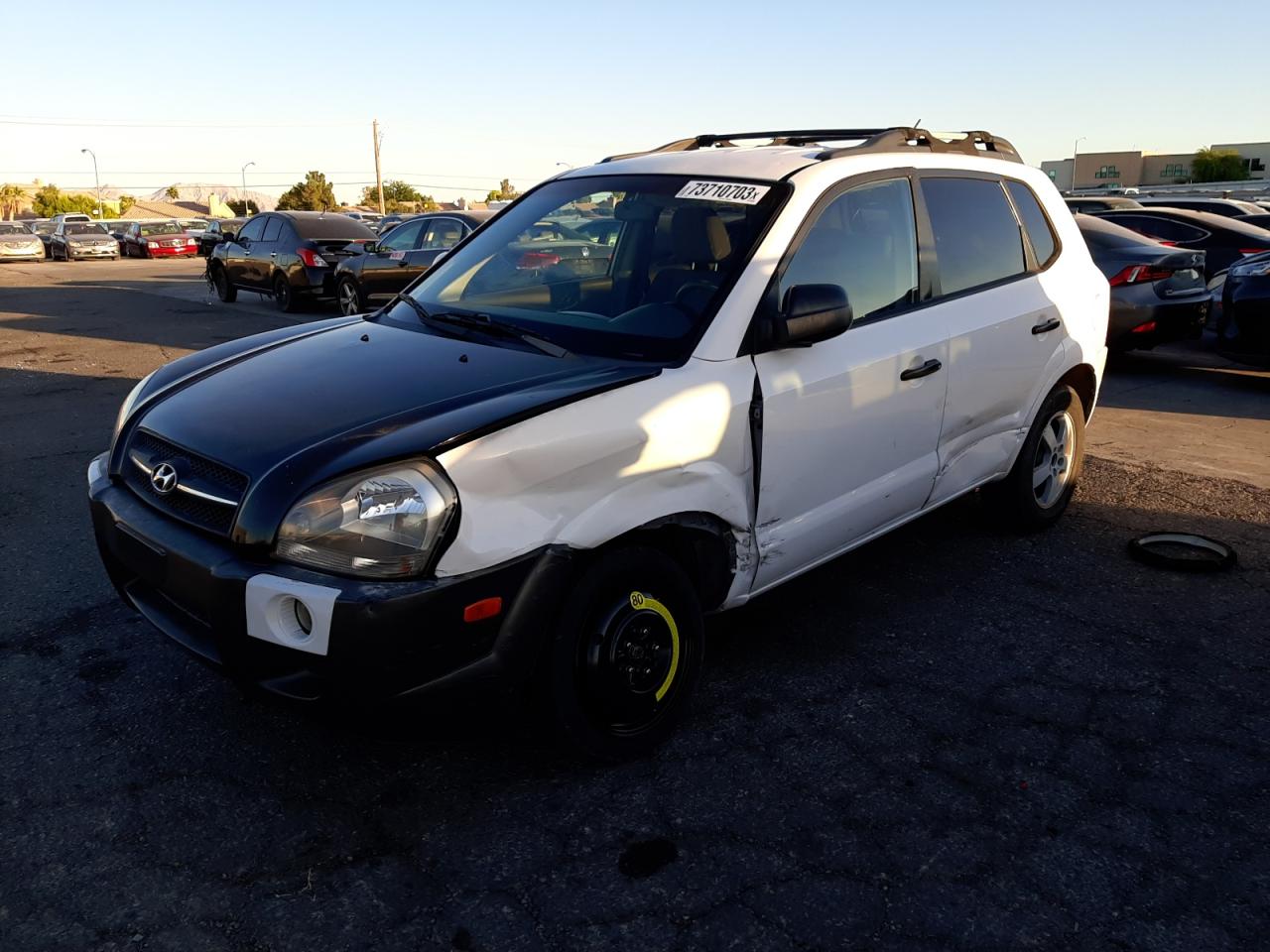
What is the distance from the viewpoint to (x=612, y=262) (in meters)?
3.94

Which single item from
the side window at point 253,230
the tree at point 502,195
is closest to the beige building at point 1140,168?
the tree at point 502,195

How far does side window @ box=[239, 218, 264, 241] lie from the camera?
16.2 metres

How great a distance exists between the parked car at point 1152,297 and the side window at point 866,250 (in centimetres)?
613

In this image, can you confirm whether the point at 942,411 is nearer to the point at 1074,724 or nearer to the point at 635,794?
the point at 1074,724

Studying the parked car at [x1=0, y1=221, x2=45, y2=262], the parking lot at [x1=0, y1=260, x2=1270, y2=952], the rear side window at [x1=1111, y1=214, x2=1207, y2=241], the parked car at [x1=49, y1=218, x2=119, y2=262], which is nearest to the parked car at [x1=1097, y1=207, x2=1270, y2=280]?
the rear side window at [x1=1111, y1=214, x2=1207, y2=241]

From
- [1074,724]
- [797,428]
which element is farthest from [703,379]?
[1074,724]

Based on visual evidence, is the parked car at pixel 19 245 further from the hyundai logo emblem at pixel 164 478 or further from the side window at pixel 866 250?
the side window at pixel 866 250

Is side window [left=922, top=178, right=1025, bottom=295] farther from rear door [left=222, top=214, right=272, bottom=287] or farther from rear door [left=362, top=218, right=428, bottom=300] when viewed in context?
rear door [left=222, top=214, right=272, bottom=287]

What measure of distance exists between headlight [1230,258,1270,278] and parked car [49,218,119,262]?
119 ft

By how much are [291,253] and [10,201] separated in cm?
10203

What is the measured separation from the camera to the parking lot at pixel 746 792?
98.3 inches

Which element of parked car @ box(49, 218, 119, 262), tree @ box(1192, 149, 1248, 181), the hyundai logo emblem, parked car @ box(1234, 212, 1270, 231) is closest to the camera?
the hyundai logo emblem

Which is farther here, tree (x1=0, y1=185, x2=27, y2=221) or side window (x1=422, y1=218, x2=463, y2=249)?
tree (x1=0, y1=185, x2=27, y2=221)

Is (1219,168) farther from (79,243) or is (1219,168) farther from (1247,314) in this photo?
(1247,314)
